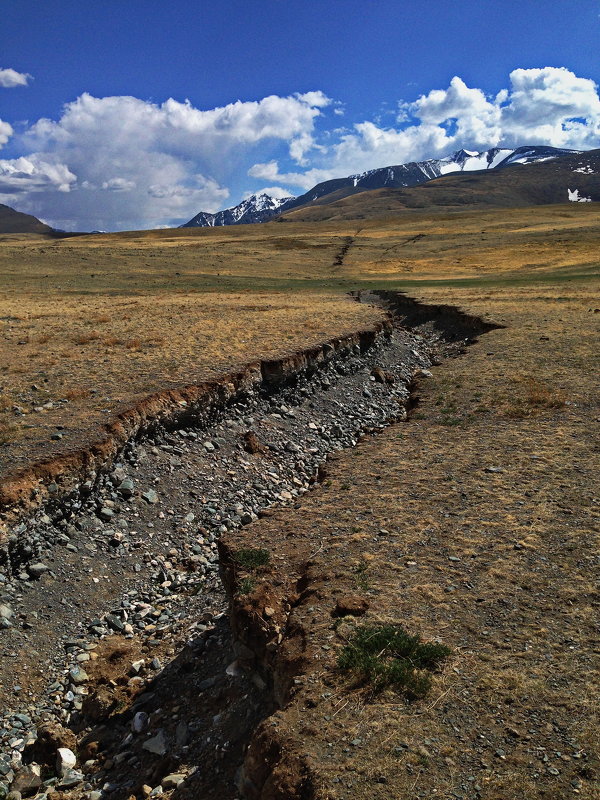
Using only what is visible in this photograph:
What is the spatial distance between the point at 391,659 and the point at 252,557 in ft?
12.3

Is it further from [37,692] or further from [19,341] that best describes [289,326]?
[37,692]

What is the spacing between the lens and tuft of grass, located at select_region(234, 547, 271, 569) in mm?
10078

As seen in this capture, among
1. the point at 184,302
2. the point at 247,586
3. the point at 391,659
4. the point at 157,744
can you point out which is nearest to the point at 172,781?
the point at 157,744

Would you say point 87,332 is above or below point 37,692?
above

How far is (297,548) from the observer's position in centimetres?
1070

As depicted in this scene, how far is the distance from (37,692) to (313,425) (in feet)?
41.9

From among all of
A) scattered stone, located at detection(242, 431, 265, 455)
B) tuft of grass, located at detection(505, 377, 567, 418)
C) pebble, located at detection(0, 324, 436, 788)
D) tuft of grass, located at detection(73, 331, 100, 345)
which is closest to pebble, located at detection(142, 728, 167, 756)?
pebble, located at detection(0, 324, 436, 788)

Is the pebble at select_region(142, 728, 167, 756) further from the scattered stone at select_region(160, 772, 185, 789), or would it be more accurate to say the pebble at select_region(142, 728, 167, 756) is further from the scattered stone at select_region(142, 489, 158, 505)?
the scattered stone at select_region(142, 489, 158, 505)

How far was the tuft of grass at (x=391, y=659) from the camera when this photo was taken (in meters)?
6.82

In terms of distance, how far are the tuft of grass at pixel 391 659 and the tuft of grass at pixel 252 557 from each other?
280 centimetres

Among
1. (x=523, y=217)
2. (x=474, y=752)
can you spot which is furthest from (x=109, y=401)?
(x=523, y=217)

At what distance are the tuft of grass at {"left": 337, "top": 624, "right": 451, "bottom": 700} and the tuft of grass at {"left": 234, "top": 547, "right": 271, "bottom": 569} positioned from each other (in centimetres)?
280

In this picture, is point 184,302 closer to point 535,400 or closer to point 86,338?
point 86,338

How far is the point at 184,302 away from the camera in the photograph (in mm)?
44844
